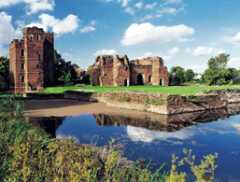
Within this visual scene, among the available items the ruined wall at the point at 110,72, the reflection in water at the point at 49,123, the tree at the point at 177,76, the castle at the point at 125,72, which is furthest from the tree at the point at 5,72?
the tree at the point at 177,76

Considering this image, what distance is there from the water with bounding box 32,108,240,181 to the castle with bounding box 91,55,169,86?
3920 centimetres

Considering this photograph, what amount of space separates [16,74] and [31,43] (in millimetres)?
6175

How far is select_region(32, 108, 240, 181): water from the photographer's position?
8958mm

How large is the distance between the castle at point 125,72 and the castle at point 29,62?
11148mm

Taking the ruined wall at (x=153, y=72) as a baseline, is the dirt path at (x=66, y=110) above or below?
below

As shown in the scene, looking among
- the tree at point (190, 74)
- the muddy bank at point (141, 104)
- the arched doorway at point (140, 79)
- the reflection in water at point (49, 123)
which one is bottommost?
the reflection in water at point (49, 123)

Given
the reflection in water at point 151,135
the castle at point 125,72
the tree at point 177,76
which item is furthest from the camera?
the tree at point 177,76

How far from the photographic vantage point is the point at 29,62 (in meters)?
49.9

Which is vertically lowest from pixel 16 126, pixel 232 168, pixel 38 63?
Answer: pixel 232 168

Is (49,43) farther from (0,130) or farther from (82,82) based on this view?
(0,130)

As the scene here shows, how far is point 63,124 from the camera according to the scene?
15.2 m

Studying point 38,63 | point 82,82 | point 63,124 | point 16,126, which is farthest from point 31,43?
point 16,126

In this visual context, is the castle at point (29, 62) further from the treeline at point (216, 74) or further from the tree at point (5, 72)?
the treeline at point (216, 74)

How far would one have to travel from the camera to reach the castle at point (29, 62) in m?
49.6
